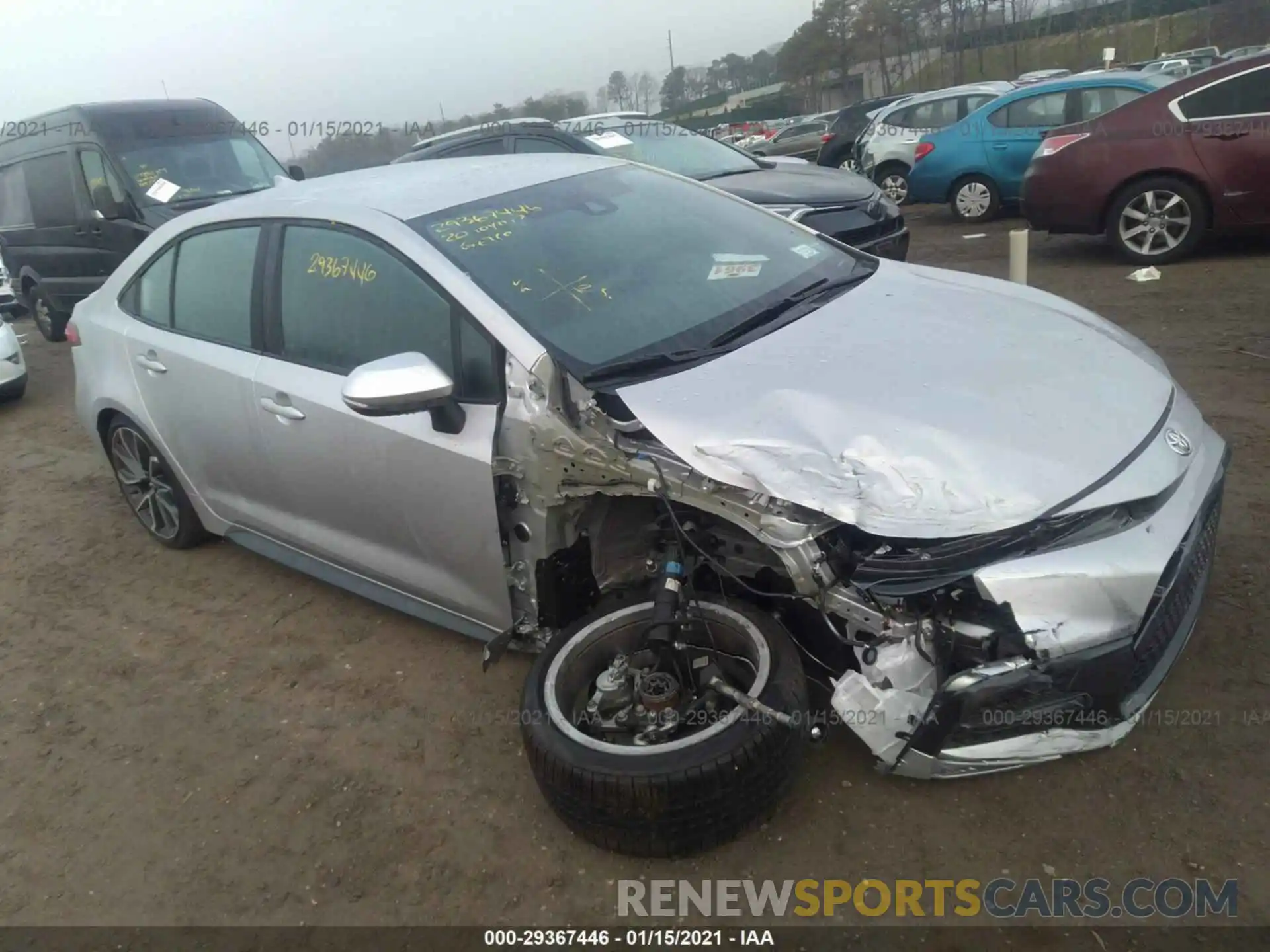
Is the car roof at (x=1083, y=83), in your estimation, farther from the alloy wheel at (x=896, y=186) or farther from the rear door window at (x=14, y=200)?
the rear door window at (x=14, y=200)

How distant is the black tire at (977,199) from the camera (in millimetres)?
10312

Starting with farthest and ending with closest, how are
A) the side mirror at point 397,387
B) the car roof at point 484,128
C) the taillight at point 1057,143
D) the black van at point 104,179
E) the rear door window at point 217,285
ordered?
Result: the black van at point 104,179
the car roof at point 484,128
the taillight at point 1057,143
the rear door window at point 217,285
the side mirror at point 397,387

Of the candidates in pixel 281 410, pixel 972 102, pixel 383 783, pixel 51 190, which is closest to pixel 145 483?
pixel 281 410

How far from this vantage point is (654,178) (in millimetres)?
3742

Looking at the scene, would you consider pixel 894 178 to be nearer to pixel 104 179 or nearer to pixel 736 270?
pixel 104 179

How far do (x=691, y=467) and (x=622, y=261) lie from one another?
96 cm

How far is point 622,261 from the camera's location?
3.06 metres

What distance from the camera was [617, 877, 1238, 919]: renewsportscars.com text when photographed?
209 cm

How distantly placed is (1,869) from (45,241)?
8551 millimetres

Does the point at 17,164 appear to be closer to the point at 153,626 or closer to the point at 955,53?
the point at 153,626

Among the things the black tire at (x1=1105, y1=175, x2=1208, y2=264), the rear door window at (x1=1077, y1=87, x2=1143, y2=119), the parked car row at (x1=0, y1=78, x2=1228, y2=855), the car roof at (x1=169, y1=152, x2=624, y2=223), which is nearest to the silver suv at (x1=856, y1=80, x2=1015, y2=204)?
the rear door window at (x1=1077, y1=87, x2=1143, y2=119)

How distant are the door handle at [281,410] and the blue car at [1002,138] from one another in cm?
896

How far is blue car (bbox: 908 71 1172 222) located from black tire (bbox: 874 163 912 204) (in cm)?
158

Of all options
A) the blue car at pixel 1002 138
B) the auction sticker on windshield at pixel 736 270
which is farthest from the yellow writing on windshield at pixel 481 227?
the blue car at pixel 1002 138
